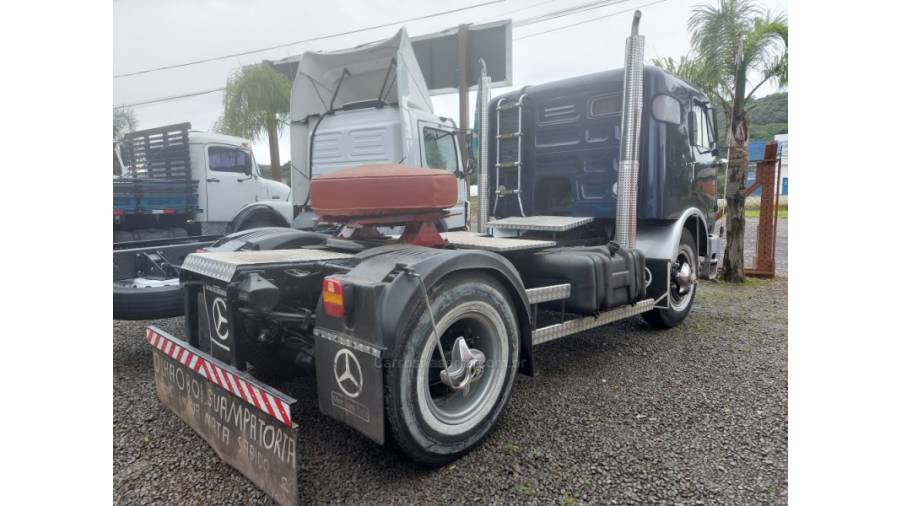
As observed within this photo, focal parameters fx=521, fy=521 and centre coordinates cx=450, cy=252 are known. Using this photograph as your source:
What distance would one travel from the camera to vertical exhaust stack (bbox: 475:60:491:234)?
17.0 feet

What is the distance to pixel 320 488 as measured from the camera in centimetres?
241

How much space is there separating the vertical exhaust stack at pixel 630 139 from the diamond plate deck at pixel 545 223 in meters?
0.38

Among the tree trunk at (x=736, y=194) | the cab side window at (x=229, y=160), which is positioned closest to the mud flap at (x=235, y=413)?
the cab side window at (x=229, y=160)

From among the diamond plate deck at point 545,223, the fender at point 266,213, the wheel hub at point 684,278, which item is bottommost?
the wheel hub at point 684,278

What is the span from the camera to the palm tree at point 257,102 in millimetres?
14273

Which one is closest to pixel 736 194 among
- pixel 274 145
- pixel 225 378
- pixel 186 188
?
pixel 225 378

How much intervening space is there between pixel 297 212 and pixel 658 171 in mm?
4941

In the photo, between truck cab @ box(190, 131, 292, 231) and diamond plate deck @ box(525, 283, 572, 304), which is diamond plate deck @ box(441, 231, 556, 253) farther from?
truck cab @ box(190, 131, 292, 231)

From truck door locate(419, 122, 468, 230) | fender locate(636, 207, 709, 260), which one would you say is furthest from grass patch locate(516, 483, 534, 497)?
truck door locate(419, 122, 468, 230)

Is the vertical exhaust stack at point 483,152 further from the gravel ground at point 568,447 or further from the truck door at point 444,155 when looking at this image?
the gravel ground at point 568,447

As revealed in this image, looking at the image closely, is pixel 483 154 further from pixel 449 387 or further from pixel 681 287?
pixel 449 387

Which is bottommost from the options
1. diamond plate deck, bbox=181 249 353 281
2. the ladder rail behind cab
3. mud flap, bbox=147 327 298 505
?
mud flap, bbox=147 327 298 505

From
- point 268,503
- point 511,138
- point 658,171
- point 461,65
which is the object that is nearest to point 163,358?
point 268,503

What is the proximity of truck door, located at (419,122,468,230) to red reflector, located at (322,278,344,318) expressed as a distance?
4068 millimetres
